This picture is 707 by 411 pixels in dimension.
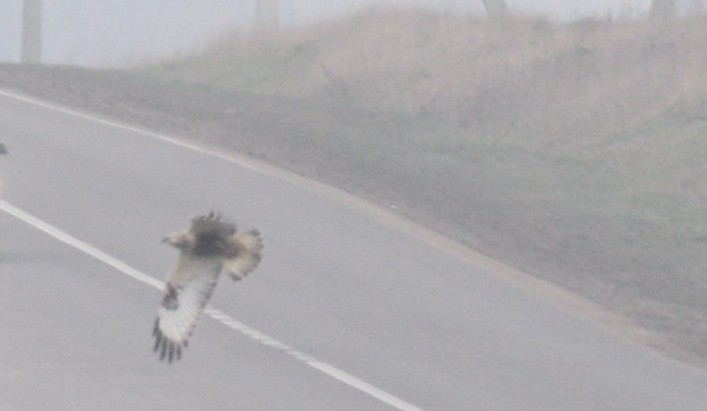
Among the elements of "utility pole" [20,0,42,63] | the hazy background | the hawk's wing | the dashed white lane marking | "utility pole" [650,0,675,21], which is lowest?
the hawk's wing

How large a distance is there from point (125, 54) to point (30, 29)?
3.95 m

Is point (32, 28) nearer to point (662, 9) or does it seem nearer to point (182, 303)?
point (662, 9)

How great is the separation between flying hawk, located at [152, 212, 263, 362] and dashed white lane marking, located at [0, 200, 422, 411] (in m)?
5.19

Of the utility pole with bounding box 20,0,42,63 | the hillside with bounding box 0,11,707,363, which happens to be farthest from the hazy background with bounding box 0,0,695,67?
the hillside with bounding box 0,11,707,363

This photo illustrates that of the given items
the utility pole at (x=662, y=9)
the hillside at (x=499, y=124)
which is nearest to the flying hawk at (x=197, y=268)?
the hillside at (x=499, y=124)

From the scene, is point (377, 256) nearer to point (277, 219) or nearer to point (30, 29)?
point (277, 219)

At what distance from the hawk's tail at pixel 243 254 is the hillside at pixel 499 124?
8741 mm

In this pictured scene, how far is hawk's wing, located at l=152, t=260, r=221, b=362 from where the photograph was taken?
389cm

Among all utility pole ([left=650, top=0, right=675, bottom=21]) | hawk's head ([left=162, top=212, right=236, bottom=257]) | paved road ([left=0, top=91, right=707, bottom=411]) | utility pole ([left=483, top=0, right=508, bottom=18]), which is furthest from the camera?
utility pole ([left=483, top=0, right=508, bottom=18])

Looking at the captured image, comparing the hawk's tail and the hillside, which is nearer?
the hawk's tail

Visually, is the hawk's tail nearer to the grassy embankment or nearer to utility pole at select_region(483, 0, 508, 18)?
the grassy embankment

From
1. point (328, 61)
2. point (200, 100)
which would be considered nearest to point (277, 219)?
point (200, 100)

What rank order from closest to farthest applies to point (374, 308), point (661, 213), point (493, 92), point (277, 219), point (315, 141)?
point (374, 308), point (277, 219), point (661, 213), point (315, 141), point (493, 92)

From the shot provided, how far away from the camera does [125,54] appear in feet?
119
